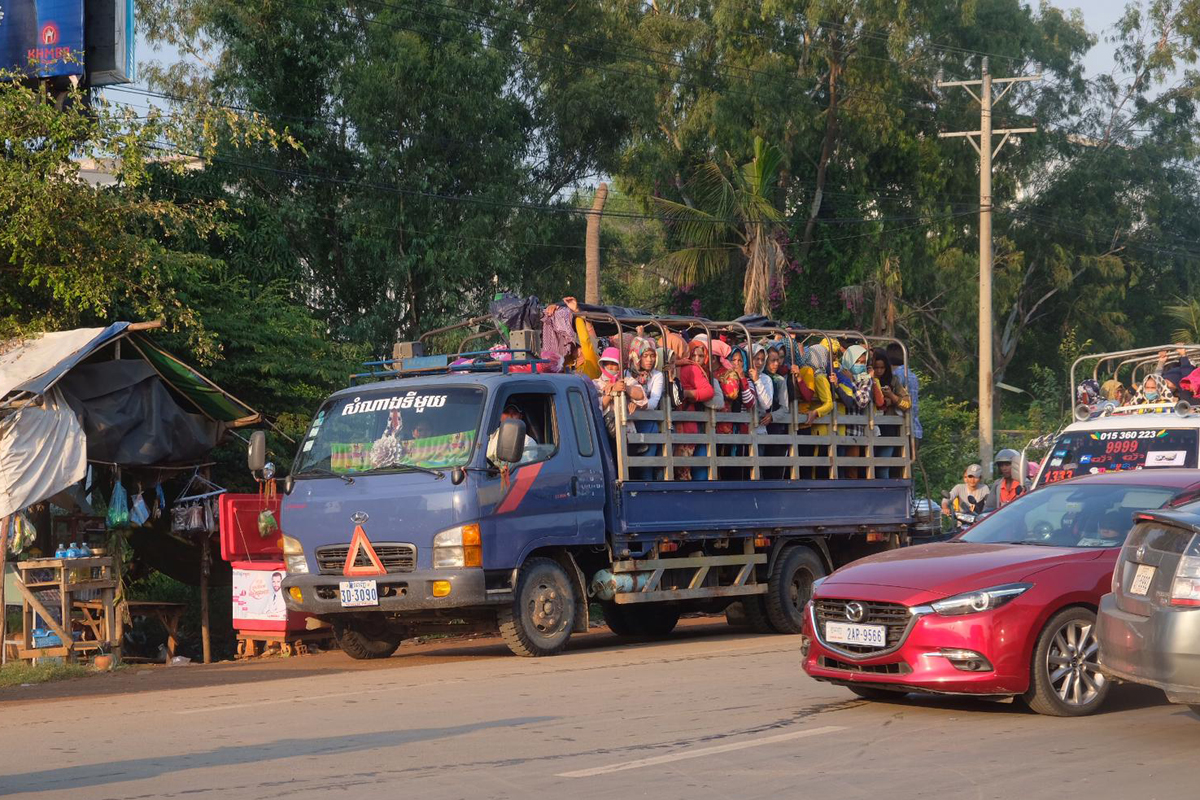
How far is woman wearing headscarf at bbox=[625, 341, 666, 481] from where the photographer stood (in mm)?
13945

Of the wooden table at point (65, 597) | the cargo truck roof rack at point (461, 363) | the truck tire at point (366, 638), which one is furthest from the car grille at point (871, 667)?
the wooden table at point (65, 597)

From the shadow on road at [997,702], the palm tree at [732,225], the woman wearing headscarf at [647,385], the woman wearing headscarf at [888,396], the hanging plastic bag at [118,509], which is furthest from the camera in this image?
the palm tree at [732,225]

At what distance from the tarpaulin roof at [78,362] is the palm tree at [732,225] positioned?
19323 millimetres

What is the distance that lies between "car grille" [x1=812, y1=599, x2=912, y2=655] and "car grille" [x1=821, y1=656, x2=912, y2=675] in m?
0.09

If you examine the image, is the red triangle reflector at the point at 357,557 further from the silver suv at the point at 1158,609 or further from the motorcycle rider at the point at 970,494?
the motorcycle rider at the point at 970,494

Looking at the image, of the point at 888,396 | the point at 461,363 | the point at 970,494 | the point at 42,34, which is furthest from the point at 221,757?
the point at 42,34

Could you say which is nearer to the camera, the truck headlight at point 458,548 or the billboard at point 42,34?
the truck headlight at point 458,548

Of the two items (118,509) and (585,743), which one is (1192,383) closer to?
(585,743)

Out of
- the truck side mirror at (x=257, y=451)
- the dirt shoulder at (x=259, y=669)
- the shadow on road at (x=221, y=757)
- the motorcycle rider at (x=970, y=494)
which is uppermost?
the truck side mirror at (x=257, y=451)

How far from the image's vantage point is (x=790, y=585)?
15.5m

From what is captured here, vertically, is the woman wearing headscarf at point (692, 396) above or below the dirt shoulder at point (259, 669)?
above

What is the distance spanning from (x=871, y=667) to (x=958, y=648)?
59 centimetres

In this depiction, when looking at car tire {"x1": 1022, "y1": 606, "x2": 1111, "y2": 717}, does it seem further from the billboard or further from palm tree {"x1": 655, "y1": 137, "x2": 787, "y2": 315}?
palm tree {"x1": 655, "y1": 137, "x2": 787, "y2": 315}

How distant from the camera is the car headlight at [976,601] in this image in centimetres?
868
